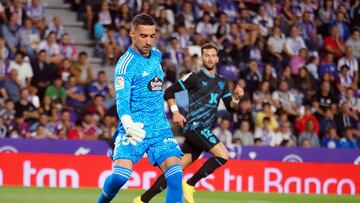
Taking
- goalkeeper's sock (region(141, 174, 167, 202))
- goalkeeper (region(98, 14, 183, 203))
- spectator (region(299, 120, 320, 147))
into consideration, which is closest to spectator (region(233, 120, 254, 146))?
spectator (region(299, 120, 320, 147))

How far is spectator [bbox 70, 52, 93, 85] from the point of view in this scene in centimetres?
1925

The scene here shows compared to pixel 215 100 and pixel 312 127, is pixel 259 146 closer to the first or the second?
pixel 312 127

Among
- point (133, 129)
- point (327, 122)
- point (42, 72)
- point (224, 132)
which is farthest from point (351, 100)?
point (133, 129)

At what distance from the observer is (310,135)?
20.1 metres

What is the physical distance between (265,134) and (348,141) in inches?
84.6

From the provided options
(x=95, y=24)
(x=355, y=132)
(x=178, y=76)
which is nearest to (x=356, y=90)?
(x=355, y=132)

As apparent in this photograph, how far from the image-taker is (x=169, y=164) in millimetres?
8883

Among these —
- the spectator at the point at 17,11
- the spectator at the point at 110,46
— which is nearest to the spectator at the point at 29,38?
the spectator at the point at 17,11

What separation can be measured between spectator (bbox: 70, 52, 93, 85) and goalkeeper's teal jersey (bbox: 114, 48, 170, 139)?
407 inches

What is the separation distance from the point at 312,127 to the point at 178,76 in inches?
127

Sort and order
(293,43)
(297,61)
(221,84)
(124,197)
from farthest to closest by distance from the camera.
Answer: (293,43) < (297,61) < (124,197) < (221,84)

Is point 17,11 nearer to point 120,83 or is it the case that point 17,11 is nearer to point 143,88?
point 143,88

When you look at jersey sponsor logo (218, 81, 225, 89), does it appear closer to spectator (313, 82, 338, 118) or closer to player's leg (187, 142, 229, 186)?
player's leg (187, 142, 229, 186)

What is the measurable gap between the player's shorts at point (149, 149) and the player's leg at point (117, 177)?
0.20ft
